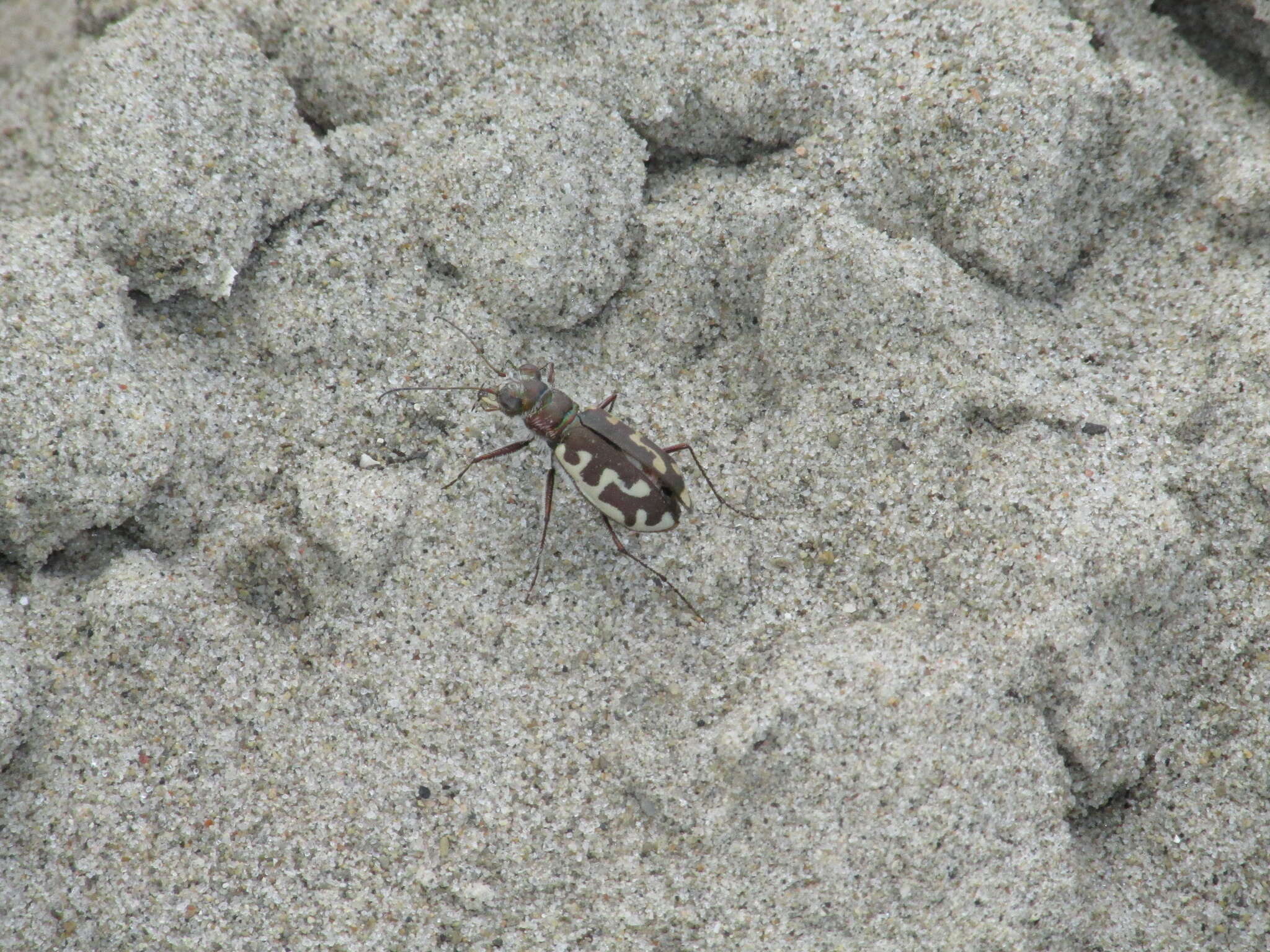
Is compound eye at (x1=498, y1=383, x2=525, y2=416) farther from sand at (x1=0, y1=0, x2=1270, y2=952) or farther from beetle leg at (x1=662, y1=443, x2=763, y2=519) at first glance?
beetle leg at (x1=662, y1=443, x2=763, y2=519)

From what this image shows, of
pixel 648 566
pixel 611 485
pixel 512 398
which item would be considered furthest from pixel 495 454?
pixel 648 566

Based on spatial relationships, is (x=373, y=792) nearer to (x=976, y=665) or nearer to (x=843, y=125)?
(x=976, y=665)

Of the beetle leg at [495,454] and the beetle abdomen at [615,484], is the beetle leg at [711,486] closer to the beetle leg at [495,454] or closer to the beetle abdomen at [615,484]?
the beetle abdomen at [615,484]

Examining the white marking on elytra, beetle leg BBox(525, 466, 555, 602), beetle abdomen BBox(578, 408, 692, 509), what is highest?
beetle abdomen BBox(578, 408, 692, 509)

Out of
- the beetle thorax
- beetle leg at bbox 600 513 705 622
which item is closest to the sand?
beetle leg at bbox 600 513 705 622

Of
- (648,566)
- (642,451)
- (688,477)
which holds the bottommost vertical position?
(648,566)

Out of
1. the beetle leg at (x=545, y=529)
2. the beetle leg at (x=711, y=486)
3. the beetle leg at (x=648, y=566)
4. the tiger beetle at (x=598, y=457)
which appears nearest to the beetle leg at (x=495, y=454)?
the tiger beetle at (x=598, y=457)

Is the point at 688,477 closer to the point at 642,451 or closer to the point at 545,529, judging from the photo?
the point at 642,451
